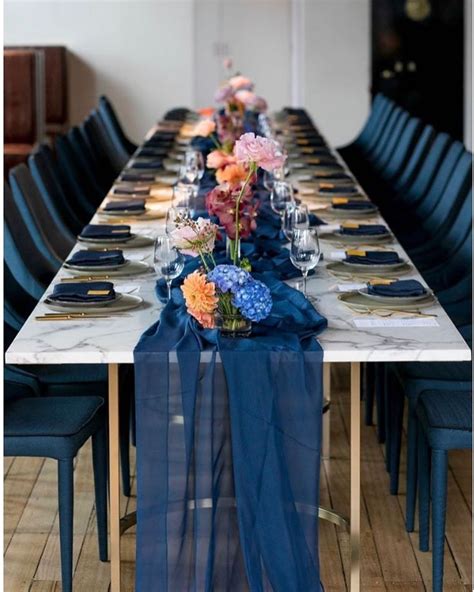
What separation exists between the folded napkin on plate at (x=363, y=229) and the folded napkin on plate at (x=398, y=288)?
2.99ft

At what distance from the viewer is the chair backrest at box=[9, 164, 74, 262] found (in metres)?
4.60

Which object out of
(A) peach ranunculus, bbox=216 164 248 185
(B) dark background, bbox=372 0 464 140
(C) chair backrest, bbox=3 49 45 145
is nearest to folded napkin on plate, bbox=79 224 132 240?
(A) peach ranunculus, bbox=216 164 248 185

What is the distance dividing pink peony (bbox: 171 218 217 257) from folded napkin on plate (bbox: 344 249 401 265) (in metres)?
0.86

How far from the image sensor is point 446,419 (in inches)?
129

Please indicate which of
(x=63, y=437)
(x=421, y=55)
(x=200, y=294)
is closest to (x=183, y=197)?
(x=63, y=437)

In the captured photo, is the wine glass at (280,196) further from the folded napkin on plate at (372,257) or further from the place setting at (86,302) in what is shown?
the place setting at (86,302)

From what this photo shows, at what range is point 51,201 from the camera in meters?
5.18

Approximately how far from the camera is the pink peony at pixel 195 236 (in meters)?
3.11

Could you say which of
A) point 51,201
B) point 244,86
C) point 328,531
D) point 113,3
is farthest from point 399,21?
point 328,531

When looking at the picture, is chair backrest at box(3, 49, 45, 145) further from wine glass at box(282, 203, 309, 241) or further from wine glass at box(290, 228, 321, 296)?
wine glass at box(290, 228, 321, 296)

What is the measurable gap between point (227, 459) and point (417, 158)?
369 cm

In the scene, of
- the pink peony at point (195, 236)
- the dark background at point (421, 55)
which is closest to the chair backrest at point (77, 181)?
the pink peony at point (195, 236)

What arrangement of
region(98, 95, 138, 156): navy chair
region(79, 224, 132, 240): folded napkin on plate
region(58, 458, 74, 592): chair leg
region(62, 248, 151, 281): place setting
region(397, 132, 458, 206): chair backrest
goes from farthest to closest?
region(98, 95, 138, 156): navy chair
region(397, 132, 458, 206): chair backrest
region(79, 224, 132, 240): folded napkin on plate
region(62, 248, 151, 281): place setting
region(58, 458, 74, 592): chair leg

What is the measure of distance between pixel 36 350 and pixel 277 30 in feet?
35.9
